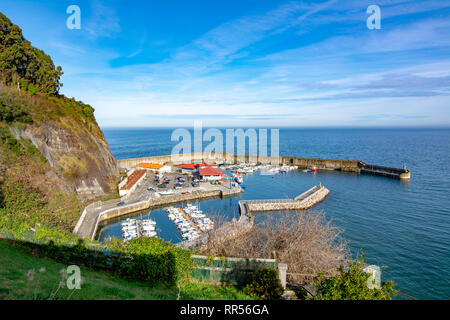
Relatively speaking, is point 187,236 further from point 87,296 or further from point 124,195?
point 87,296

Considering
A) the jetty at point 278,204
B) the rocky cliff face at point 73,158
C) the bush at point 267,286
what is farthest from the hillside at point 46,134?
the jetty at point 278,204

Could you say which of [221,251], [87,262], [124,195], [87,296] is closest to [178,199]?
[124,195]

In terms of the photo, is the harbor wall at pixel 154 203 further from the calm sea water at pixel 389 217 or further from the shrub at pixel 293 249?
the shrub at pixel 293 249

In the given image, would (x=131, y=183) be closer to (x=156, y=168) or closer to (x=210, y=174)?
(x=156, y=168)

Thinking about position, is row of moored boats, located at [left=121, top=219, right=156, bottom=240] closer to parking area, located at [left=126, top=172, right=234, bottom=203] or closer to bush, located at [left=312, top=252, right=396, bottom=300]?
parking area, located at [left=126, top=172, right=234, bottom=203]

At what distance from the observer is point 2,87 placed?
100ft

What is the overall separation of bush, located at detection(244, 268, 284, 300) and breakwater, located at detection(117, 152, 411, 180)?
186 feet

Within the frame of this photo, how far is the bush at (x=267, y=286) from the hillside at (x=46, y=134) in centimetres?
1930

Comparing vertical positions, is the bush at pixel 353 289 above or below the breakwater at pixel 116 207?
above

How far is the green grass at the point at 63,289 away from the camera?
298 inches

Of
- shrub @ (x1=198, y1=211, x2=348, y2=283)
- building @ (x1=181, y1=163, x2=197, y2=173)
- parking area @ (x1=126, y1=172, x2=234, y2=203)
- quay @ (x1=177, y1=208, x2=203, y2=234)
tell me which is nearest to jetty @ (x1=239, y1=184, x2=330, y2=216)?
quay @ (x1=177, y1=208, x2=203, y2=234)

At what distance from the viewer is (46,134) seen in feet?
107

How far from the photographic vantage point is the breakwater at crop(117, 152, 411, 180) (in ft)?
193
